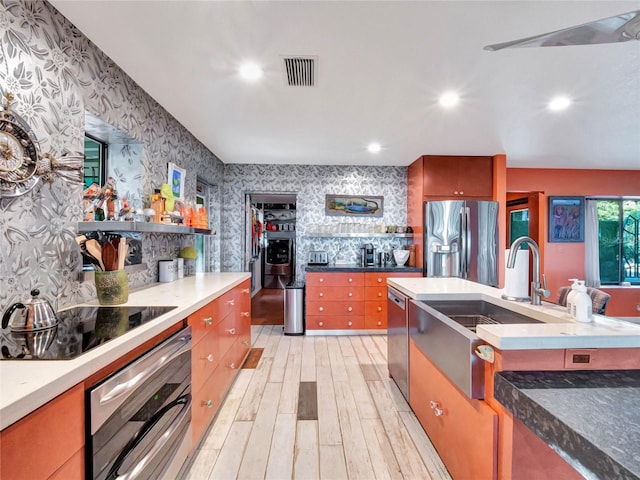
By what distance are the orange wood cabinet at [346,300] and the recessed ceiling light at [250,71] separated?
261 centimetres

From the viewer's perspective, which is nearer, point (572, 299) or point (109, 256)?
point (572, 299)

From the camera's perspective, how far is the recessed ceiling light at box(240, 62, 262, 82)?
204cm

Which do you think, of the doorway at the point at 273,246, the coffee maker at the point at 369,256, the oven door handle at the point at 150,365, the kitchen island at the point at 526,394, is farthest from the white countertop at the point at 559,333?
the doorway at the point at 273,246

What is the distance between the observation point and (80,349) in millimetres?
1014

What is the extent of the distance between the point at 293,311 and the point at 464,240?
8.25 feet

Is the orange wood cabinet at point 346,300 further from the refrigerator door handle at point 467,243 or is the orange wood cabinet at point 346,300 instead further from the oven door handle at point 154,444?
the oven door handle at point 154,444

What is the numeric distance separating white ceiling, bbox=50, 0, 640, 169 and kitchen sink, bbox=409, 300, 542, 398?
1.60 m

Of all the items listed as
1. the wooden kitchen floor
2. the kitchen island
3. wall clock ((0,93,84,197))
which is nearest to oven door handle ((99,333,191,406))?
the wooden kitchen floor

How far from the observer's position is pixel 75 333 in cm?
120

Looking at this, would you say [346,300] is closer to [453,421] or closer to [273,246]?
[453,421]

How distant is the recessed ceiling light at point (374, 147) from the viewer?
376 centimetres

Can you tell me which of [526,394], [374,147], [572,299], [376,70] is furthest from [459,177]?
[526,394]

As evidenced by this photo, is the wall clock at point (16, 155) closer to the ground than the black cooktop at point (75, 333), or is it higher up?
higher up

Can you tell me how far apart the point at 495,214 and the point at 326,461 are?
12.3ft
